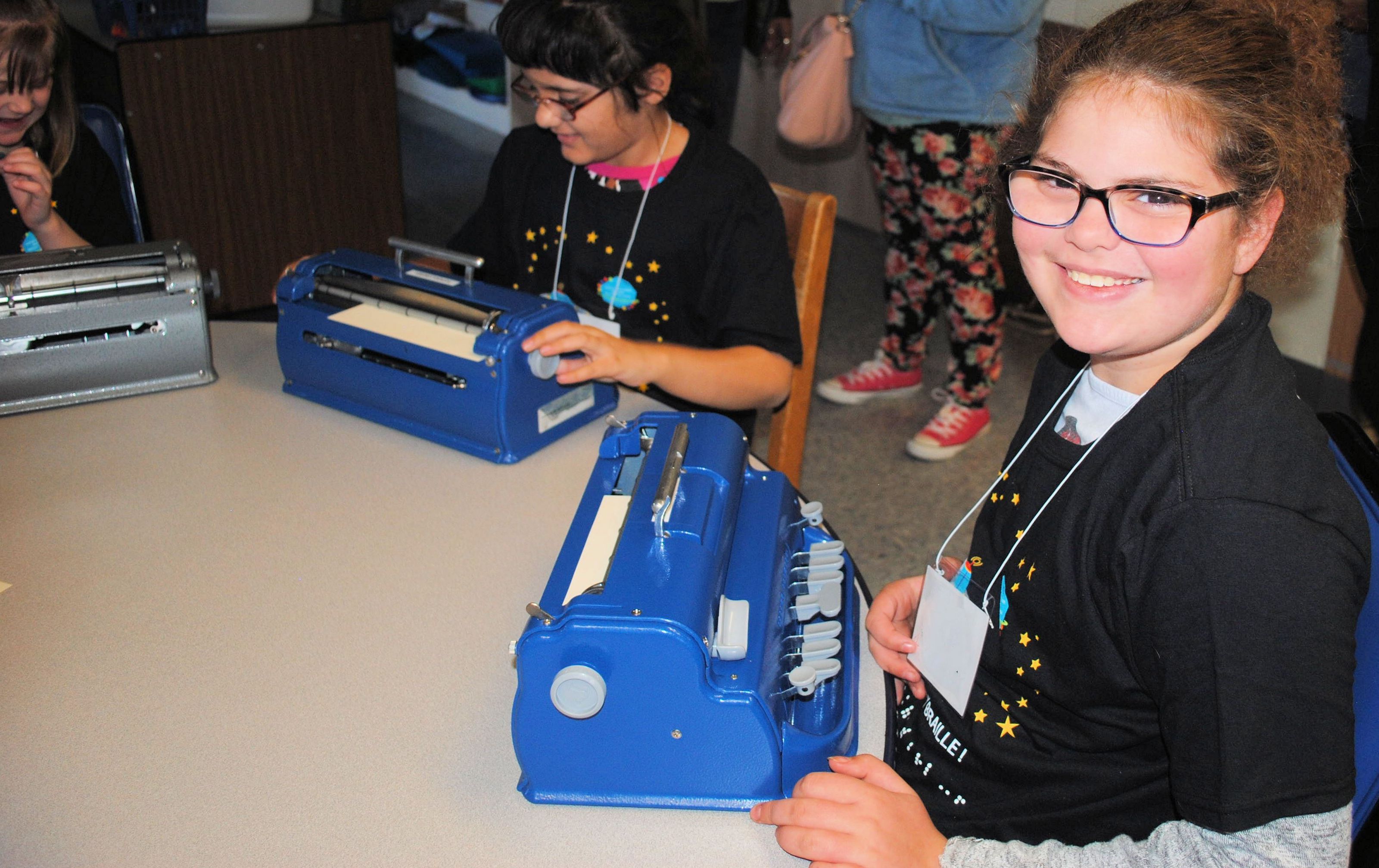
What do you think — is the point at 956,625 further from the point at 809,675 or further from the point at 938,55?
the point at 938,55

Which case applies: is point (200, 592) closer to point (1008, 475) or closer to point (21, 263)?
point (21, 263)

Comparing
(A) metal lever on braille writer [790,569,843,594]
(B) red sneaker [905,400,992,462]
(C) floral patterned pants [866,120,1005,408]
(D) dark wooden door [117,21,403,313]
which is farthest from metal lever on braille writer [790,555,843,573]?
(D) dark wooden door [117,21,403,313]

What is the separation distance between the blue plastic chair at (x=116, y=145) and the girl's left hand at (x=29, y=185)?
0.59 ft

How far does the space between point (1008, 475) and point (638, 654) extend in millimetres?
427

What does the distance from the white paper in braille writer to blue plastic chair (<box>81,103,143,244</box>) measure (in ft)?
4.90

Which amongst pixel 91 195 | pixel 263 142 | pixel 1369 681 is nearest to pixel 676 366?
pixel 1369 681

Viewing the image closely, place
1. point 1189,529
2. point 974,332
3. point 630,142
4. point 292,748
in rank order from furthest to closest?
point 974,332 → point 630,142 → point 292,748 → point 1189,529

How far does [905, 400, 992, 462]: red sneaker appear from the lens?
2.80 metres

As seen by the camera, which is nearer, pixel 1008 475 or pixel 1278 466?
pixel 1278 466

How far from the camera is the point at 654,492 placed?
0.95 metres

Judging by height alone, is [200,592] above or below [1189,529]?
below

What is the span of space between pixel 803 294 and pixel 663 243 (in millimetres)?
217

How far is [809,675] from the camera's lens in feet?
2.85

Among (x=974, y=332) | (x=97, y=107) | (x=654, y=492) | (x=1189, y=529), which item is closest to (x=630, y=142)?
(x=654, y=492)
